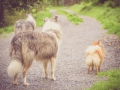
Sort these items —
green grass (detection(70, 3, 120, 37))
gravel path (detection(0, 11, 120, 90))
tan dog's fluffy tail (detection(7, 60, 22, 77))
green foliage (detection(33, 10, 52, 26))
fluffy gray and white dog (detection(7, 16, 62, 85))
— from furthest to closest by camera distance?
green foliage (detection(33, 10, 52, 26)) < green grass (detection(70, 3, 120, 37)) < gravel path (detection(0, 11, 120, 90)) < fluffy gray and white dog (detection(7, 16, 62, 85)) < tan dog's fluffy tail (detection(7, 60, 22, 77))

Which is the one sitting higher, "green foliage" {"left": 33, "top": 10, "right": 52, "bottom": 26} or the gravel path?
"green foliage" {"left": 33, "top": 10, "right": 52, "bottom": 26}

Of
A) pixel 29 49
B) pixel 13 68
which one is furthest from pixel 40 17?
pixel 13 68

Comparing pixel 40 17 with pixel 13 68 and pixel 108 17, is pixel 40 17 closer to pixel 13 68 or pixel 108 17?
pixel 108 17

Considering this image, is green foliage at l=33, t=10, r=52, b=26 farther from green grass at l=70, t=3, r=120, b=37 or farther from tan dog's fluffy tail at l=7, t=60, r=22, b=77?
tan dog's fluffy tail at l=7, t=60, r=22, b=77

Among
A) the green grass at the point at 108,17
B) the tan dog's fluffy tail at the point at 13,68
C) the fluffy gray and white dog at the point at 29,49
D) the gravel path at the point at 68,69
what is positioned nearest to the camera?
the tan dog's fluffy tail at the point at 13,68

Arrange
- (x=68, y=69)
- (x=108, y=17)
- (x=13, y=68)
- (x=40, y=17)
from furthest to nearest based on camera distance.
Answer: (x=40, y=17) < (x=108, y=17) < (x=68, y=69) < (x=13, y=68)

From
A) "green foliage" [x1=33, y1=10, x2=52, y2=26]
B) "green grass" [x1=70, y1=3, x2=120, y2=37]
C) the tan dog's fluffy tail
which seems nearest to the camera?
the tan dog's fluffy tail

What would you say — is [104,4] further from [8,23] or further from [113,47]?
[113,47]

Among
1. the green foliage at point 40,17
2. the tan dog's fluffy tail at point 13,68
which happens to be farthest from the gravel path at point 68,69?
the green foliage at point 40,17

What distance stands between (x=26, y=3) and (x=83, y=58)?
11.2 m

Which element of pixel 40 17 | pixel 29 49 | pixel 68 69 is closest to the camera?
pixel 29 49

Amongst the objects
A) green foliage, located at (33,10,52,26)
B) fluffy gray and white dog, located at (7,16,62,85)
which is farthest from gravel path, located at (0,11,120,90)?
green foliage, located at (33,10,52,26)

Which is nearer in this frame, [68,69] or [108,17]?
[68,69]

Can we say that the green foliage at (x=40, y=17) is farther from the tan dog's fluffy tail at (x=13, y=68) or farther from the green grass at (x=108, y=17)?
the tan dog's fluffy tail at (x=13, y=68)
